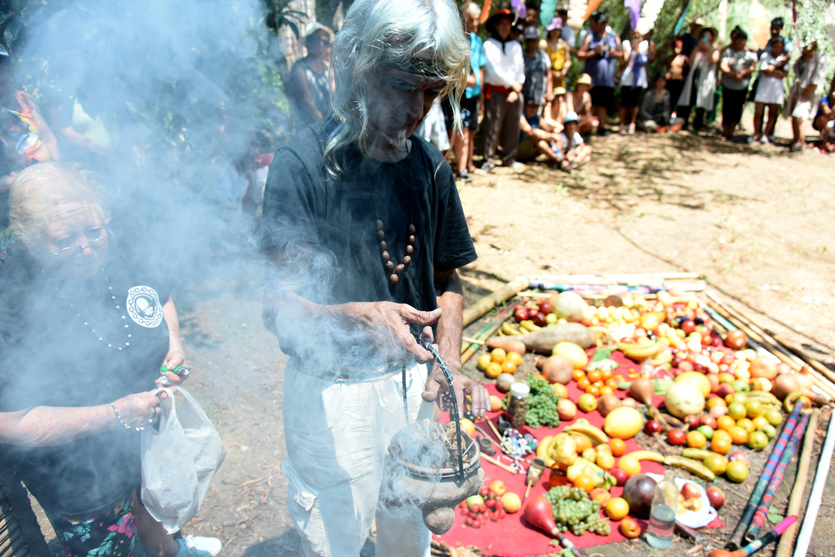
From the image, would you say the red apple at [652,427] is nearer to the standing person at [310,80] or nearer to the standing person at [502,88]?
the standing person at [310,80]

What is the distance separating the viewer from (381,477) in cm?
180

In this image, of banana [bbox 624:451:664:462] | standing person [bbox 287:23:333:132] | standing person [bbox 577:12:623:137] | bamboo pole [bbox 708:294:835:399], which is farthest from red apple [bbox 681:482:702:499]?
standing person [bbox 577:12:623:137]

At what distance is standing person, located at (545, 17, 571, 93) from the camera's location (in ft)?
28.7

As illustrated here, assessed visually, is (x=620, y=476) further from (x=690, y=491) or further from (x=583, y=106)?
(x=583, y=106)

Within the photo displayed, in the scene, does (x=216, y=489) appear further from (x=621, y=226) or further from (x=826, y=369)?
(x=621, y=226)

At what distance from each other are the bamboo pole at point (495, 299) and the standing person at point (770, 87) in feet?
27.1

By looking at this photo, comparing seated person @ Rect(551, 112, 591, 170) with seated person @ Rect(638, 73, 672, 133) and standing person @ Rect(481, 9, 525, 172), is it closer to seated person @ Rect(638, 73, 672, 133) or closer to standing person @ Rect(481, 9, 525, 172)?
standing person @ Rect(481, 9, 525, 172)

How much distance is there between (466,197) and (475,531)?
5.72 m

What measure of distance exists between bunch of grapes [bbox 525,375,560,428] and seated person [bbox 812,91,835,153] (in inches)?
415

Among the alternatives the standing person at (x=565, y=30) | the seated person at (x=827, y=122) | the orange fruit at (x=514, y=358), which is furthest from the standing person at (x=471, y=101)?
the seated person at (x=827, y=122)

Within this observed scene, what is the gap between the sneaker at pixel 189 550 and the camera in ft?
8.28

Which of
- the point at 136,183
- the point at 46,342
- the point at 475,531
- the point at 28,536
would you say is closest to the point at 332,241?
the point at 46,342

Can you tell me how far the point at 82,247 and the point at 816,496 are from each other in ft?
13.5

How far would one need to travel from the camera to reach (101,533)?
6.42 ft
